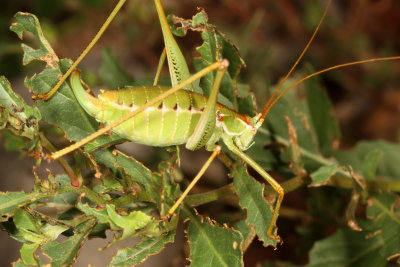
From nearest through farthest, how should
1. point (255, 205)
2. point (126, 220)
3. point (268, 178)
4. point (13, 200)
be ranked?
point (126, 220)
point (13, 200)
point (255, 205)
point (268, 178)

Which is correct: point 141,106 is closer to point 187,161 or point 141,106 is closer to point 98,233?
point 98,233

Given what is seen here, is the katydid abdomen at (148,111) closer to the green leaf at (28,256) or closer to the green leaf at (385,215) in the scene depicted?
the green leaf at (28,256)

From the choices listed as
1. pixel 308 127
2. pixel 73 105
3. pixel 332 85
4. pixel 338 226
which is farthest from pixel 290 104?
pixel 332 85

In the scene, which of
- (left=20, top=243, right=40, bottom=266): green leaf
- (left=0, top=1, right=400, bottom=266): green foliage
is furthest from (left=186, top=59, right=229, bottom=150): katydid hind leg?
(left=20, top=243, right=40, bottom=266): green leaf

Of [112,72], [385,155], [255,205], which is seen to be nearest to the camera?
[255,205]

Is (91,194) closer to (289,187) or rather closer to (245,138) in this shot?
(245,138)

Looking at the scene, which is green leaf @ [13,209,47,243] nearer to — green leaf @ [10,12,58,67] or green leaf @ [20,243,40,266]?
green leaf @ [20,243,40,266]

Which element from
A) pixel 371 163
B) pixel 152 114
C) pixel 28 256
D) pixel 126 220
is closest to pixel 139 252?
pixel 126 220
